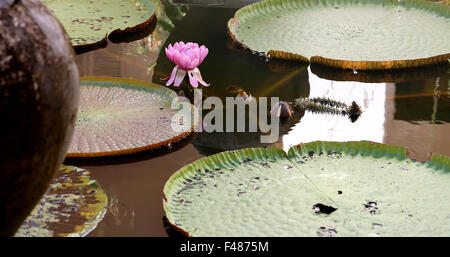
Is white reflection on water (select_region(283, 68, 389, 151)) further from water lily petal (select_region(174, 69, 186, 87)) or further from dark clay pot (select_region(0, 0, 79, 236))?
dark clay pot (select_region(0, 0, 79, 236))

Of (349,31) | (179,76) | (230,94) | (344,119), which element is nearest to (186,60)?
(179,76)

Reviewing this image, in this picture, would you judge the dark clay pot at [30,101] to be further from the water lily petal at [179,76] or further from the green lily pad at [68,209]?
the water lily petal at [179,76]

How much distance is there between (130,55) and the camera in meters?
4.20

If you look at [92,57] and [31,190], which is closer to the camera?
[31,190]

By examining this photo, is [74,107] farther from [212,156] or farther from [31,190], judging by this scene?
[212,156]

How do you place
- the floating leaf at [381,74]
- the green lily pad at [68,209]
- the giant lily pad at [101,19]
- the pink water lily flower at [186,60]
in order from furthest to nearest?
the giant lily pad at [101,19] → the floating leaf at [381,74] → the pink water lily flower at [186,60] → the green lily pad at [68,209]

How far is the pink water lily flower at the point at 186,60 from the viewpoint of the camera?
3.49 m

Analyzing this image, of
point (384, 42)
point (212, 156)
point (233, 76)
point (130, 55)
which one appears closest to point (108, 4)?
point (130, 55)

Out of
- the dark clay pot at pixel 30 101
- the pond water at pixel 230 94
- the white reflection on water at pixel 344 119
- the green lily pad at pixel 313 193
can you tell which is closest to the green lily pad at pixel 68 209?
the pond water at pixel 230 94

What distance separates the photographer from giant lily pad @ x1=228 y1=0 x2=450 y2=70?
3980 millimetres

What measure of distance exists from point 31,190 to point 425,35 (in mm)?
3099

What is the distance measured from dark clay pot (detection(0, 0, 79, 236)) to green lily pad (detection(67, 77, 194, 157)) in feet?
3.64

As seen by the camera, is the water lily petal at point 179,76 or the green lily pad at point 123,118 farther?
the water lily petal at point 179,76

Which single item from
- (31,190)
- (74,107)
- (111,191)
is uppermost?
(74,107)
